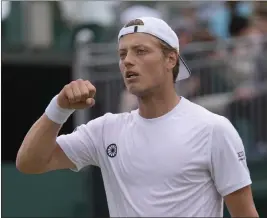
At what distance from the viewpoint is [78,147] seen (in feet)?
15.1

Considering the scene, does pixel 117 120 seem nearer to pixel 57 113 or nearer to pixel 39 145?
pixel 57 113

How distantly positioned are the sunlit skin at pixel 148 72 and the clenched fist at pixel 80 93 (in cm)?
21

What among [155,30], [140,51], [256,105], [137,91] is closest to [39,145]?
[137,91]

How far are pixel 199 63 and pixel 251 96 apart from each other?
0.72 metres

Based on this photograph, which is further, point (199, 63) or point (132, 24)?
point (199, 63)

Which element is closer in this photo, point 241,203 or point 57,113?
point 241,203

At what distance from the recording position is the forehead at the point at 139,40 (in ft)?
14.2

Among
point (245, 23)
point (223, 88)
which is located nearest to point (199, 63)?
point (223, 88)

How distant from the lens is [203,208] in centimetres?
418

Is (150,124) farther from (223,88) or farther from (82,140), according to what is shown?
(223,88)

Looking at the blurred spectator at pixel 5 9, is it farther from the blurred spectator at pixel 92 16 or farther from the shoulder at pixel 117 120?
the shoulder at pixel 117 120

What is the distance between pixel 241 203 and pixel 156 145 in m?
0.51

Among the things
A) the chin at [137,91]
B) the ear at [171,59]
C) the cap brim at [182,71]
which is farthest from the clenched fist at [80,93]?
the cap brim at [182,71]

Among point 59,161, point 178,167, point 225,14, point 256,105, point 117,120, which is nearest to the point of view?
point 178,167
